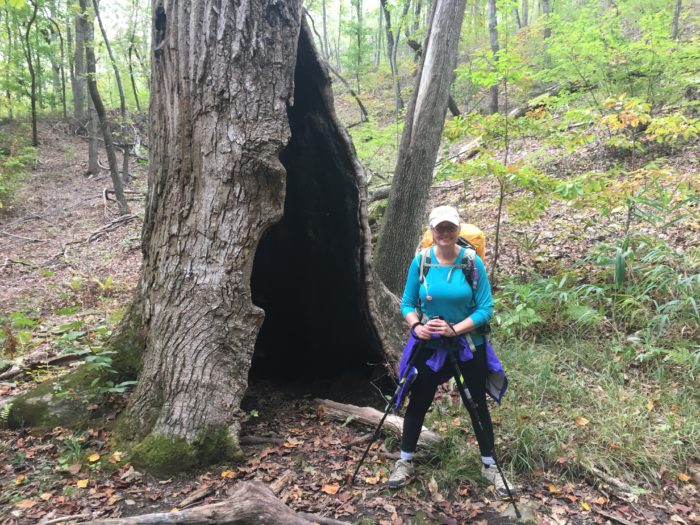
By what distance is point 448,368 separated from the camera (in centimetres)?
312

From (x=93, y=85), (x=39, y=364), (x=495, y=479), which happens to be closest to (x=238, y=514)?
(x=495, y=479)

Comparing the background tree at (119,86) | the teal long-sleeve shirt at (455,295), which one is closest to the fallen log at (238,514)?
the teal long-sleeve shirt at (455,295)

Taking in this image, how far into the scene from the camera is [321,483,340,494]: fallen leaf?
312cm

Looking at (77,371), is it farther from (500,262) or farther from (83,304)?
(500,262)

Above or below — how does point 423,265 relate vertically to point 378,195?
below

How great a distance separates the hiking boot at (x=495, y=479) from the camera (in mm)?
3053

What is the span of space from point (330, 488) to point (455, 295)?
5.42ft

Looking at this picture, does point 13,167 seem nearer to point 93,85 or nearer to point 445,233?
point 93,85

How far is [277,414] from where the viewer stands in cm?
457

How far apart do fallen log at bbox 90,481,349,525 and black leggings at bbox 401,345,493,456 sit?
97cm

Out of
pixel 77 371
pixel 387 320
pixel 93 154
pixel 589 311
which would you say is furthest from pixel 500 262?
pixel 93 154

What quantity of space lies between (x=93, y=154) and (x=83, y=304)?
12.5m

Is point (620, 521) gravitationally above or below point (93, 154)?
below

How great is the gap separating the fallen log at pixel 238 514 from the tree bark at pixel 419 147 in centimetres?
358
